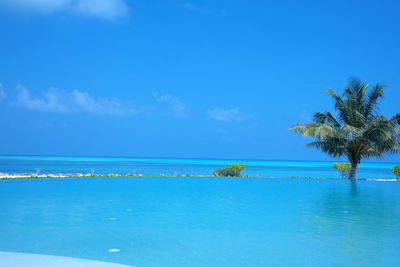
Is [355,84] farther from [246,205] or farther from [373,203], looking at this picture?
[246,205]

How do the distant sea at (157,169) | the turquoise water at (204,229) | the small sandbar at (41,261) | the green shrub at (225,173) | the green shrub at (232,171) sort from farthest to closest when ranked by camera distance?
1. the distant sea at (157,169)
2. the green shrub at (225,173)
3. the green shrub at (232,171)
4. the turquoise water at (204,229)
5. the small sandbar at (41,261)

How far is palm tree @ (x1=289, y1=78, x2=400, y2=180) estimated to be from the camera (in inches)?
673

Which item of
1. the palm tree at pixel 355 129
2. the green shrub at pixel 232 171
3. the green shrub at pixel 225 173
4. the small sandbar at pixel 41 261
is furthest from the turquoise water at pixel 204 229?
the green shrub at pixel 225 173

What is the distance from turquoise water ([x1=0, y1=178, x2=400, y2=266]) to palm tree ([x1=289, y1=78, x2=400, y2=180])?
22.6 feet

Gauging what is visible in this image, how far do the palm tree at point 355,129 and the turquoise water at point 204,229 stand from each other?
6876 mm

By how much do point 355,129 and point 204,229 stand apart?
42.2ft

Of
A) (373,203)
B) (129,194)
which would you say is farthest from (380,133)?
(129,194)

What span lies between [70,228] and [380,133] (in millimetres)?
14636

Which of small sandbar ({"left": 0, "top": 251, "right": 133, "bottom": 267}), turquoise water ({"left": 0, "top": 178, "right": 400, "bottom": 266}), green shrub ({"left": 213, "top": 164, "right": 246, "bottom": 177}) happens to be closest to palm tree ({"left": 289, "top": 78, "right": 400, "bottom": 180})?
green shrub ({"left": 213, "top": 164, "right": 246, "bottom": 177})

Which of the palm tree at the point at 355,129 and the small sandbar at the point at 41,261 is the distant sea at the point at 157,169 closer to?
the palm tree at the point at 355,129

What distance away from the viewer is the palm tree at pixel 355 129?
17.1 meters

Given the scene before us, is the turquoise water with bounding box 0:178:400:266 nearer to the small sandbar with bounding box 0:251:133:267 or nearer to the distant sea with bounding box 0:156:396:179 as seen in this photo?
the small sandbar with bounding box 0:251:133:267

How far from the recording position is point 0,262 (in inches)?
168

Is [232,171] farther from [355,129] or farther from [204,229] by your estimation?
[204,229]
